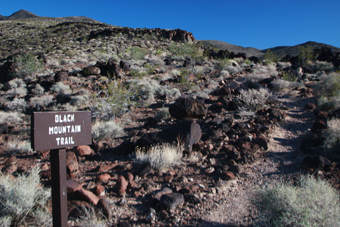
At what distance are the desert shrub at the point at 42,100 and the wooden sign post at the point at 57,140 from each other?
32.1 ft

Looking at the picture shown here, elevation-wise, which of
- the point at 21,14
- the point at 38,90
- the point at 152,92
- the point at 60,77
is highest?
the point at 21,14

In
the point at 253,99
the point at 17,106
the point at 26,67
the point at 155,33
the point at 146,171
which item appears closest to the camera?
the point at 146,171

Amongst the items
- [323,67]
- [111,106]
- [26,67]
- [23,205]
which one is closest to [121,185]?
[23,205]

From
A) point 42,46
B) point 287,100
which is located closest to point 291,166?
point 287,100

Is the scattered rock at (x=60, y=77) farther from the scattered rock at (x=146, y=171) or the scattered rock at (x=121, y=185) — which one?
the scattered rock at (x=121, y=185)

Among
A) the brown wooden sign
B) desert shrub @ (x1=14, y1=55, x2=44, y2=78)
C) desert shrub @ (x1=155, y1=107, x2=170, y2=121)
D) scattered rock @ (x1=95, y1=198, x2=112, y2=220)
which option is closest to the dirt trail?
scattered rock @ (x1=95, y1=198, x2=112, y2=220)

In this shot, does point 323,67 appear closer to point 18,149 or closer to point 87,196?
point 87,196

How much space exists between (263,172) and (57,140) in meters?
4.37

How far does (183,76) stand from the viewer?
46.2 feet

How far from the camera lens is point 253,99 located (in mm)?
9516

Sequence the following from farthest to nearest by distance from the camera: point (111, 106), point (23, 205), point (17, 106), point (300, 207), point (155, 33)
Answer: point (155, 33), point (17, 106), point (111, 106), point (23, 205), point (300, 207)

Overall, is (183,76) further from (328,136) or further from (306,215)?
(306,215)

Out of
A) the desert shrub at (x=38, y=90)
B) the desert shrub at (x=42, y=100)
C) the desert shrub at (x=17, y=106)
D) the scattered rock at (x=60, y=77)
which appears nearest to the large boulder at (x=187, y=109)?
the desert shrub at (x=42, y=100)

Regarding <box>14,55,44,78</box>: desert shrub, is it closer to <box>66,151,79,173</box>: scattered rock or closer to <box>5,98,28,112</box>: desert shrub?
<box>5,98,28,112</box>: desert shrub
